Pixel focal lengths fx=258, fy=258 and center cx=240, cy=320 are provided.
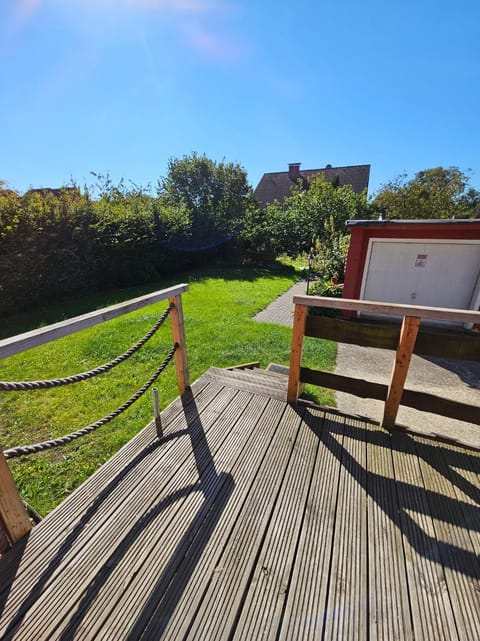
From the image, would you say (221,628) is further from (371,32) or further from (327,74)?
(327,74)

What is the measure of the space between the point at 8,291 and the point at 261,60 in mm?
8111

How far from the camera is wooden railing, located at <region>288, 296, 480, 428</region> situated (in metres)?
1.82

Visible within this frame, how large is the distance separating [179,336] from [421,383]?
3692 mm

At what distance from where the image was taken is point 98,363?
13.3 ft

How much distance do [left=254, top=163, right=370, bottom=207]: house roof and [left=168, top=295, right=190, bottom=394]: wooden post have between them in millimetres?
23187

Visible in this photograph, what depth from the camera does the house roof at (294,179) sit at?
75.5 feet

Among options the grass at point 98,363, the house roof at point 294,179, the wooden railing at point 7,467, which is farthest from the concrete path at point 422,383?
the house roof at point 294,179

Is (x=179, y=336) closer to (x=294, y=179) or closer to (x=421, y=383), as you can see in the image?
(x=421, y=383)

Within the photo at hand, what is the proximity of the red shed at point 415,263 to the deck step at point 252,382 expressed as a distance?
14.4 ft

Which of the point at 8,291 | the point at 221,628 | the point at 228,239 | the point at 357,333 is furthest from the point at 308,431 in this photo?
the point at 228,239

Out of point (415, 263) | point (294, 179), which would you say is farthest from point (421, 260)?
point (294, 179)

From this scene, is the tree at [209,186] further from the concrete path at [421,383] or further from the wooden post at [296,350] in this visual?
the wooden post at [296,350]

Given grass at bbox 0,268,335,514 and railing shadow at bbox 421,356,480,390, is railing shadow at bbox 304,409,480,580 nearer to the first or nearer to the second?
grass at bbox 0,268,335,514

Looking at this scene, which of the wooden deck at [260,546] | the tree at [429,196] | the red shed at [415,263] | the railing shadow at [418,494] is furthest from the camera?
the tree at [429,196]
